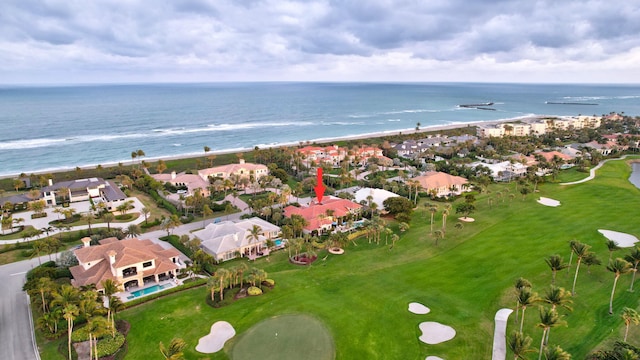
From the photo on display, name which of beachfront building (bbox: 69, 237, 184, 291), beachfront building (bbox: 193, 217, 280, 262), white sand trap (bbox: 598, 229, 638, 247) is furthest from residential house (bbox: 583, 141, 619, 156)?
beachfront building (bbox: 69, 237, 184, 291)

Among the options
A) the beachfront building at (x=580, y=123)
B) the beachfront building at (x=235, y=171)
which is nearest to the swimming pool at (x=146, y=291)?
the beachfront building at (x=235, y=171)

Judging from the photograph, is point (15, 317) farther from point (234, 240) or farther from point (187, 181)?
point (187, 181)

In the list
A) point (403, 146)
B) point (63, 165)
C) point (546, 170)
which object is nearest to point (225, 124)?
point (63, 165)

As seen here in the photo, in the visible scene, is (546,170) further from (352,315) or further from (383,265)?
(352,315)

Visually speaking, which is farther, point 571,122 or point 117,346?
point 571,122

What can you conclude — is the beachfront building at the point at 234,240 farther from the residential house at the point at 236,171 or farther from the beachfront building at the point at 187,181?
the residential house at the point at 236,171

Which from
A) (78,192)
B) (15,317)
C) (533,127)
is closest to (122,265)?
(15,317)
